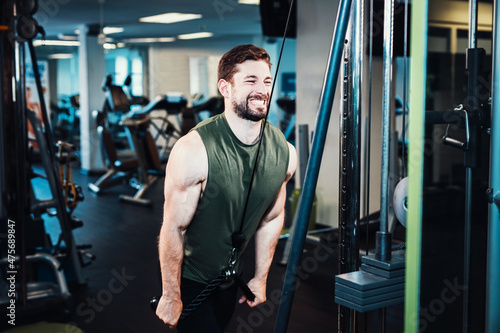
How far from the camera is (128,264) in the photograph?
4219 millimetres

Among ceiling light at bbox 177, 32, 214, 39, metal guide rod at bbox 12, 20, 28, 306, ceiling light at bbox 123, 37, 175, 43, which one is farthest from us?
ceiling light at bbox 123, 37, 175, 43

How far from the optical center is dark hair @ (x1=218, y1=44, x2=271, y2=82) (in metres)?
1.24

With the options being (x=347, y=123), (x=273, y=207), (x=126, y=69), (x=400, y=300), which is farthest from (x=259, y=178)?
(x=126, y=69)

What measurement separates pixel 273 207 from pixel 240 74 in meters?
0.39

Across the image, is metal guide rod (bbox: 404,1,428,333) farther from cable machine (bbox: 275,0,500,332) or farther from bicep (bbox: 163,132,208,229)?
bicep (bbox: 163,132,208,229)

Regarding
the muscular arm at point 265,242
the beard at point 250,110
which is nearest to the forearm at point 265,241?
the muscular arm at point 265,242

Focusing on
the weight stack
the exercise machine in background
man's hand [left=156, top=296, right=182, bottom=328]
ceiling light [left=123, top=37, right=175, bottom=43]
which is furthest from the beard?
ceiling light [left=123, top=37, right=175, bottom=43]

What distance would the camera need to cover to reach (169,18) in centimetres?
902

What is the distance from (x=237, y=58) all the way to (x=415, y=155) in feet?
1.82

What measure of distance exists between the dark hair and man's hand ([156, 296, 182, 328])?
574 millimetres

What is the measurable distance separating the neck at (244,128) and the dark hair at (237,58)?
10cm

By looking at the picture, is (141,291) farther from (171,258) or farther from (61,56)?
(61,56)

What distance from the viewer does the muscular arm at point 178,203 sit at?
1.31 meters

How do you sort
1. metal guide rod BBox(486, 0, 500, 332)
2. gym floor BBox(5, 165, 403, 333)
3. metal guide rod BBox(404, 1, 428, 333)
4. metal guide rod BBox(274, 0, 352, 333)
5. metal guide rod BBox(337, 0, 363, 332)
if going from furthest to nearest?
gym floor BBox(5, 165, 403, 333) < metal guide rod BBox(337, 0, 363, 332) < metal guide rod BBox(486, 0, 500, 332) < metal guide rod BBox(274, 0, 352, 333) < metal guide rod BBox(404, 1, 428, 333)
